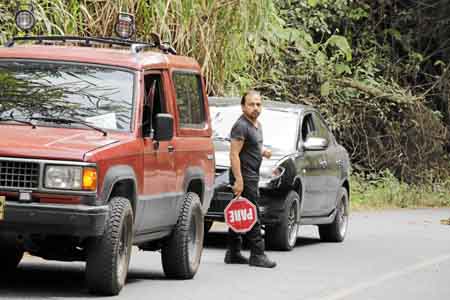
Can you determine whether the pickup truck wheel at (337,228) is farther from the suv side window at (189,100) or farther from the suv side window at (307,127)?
the suv side window at (189,100)

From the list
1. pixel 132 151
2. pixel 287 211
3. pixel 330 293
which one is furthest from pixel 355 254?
pixel 132 151

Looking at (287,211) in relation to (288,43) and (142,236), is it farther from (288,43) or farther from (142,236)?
(288,43)

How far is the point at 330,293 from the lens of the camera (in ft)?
39.7

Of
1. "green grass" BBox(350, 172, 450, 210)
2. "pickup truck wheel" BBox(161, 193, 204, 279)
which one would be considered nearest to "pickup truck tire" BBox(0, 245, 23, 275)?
"pickup truck wheel" BBox(161, 193, 204, 279)

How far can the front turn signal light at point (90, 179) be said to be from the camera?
414 inches

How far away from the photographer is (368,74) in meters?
31.4

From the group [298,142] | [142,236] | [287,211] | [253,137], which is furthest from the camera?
[298,142]

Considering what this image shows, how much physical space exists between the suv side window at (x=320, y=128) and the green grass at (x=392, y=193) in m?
7.13

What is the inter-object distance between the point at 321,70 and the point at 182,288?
17804 millimetres

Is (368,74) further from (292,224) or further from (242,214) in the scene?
(242,214)

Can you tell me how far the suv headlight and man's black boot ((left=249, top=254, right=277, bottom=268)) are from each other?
4.16 m

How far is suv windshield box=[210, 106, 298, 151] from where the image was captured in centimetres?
1738

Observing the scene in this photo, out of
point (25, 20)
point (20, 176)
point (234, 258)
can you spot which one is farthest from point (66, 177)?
point (234, 258)

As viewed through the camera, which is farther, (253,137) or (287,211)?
(287,211)
